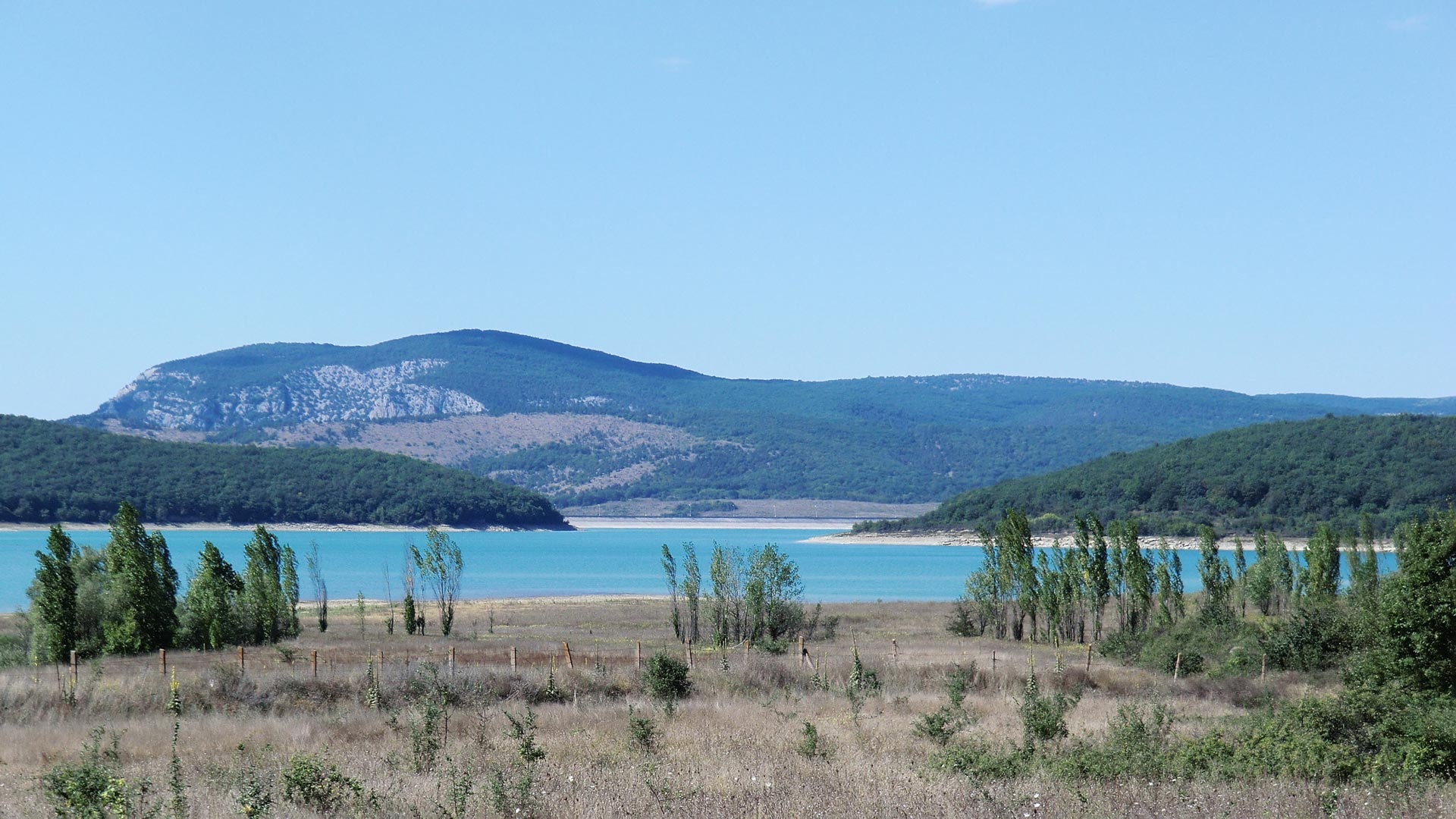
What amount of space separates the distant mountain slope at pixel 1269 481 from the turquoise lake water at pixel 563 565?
6.07m

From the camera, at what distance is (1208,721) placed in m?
19.9

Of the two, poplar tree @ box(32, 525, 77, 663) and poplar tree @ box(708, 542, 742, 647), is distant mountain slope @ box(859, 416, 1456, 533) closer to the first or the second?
poplar tree @ box(708, 542, 742, 647)

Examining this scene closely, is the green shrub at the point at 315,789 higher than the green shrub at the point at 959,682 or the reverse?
higher

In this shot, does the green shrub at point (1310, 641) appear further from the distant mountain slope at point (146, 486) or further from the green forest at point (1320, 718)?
the distant mountain slope at point (146, 486)

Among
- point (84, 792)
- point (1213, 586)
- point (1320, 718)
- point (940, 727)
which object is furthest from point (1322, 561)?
point (84, 792)

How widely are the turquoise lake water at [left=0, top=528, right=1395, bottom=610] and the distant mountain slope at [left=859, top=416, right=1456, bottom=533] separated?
6.07 m

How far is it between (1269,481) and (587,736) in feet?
512

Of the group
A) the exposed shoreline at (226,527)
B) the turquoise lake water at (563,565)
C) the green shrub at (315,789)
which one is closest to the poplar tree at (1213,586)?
the turquoise lake water at (563,565)

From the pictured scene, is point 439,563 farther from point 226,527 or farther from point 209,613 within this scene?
point 226,527

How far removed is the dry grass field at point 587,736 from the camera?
11711 mm

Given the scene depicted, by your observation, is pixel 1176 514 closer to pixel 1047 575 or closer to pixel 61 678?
pixel 1047 575

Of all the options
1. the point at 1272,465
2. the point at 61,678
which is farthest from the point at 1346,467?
the point at 61,678

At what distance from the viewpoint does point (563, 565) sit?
123 metres

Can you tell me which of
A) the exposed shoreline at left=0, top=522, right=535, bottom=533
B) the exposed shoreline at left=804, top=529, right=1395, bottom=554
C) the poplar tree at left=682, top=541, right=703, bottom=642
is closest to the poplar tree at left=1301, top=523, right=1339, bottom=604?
the poplar tree at left=682, top=541, right=703, bottom=642
